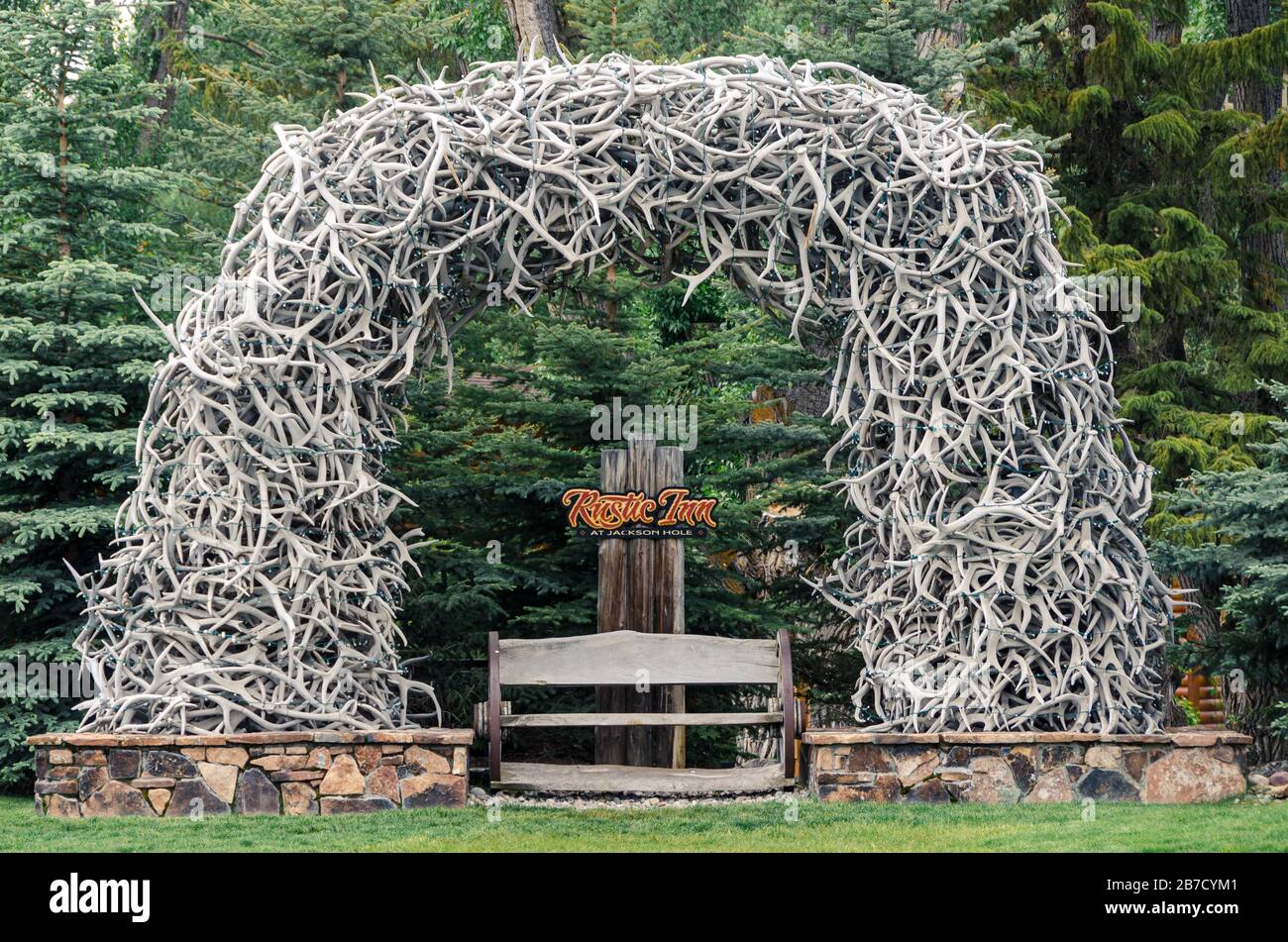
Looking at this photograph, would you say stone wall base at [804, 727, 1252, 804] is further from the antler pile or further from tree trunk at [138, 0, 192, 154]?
tree trunk at [138, 0, 192, 154]

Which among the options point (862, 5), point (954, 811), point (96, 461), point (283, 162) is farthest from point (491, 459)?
point (954, 811)

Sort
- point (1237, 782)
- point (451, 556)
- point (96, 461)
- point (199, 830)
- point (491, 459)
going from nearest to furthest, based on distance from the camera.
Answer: point (199, 830) < point (1237, 782) < point (96, 461) < point (451, 556) < point (491, 459)

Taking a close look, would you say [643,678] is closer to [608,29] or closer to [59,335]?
[59,335]

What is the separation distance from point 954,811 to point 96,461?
568 cm

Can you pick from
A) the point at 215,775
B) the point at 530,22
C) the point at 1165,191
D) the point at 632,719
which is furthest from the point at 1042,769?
the point at 530,22

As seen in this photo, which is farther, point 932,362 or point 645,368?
point 645,368

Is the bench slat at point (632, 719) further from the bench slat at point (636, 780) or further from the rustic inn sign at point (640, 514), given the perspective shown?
the rustic inn sign at point (640, 514)

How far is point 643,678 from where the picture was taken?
792 cm

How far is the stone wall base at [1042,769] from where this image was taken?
7.08 meters

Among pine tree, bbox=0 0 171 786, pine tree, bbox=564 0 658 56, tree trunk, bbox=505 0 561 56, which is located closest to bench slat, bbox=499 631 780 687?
pine tree, bbox=0 0 171 786

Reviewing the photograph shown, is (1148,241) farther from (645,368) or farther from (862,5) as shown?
(645,368)

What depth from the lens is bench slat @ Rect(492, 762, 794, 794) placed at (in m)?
7.63

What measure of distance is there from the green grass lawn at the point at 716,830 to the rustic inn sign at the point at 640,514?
2015 mm

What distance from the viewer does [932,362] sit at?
762 centimetres
